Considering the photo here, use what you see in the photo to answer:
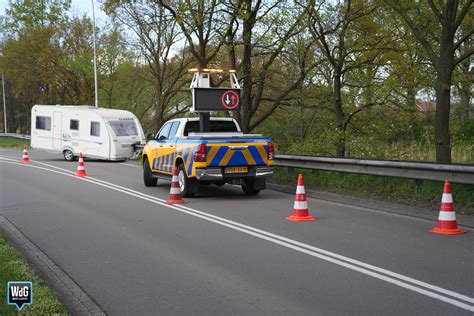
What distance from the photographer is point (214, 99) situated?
1531 cm

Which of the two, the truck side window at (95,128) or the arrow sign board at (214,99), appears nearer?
the arrow sign board at (214,99)

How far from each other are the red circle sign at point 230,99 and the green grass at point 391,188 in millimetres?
2523

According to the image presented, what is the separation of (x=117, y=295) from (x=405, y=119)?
659 inches

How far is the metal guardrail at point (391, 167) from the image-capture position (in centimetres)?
998

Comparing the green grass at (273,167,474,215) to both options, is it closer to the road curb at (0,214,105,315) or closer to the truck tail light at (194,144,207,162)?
the truck tail light at (194,144,207,162)

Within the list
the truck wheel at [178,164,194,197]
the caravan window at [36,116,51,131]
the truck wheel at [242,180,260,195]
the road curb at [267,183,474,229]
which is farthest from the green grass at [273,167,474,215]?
the caravan window at [36,116,51,131]

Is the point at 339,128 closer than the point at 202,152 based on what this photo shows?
No

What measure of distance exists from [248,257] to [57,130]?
21958 mm

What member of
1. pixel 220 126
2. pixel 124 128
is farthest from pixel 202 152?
pixel 124 128

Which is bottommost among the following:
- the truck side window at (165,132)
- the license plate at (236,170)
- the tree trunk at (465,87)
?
the license plate at (236,170)

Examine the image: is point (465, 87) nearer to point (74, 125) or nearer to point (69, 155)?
point (74, 125)

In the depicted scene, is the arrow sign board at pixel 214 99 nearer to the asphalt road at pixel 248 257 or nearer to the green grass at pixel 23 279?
the asphalt road at pixel 248 257

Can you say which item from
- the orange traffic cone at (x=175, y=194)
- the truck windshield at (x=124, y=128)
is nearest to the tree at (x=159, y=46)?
the truck windshield at (x=124, y=128)

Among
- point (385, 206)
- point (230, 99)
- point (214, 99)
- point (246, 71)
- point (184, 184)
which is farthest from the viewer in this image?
point (246, 71)
